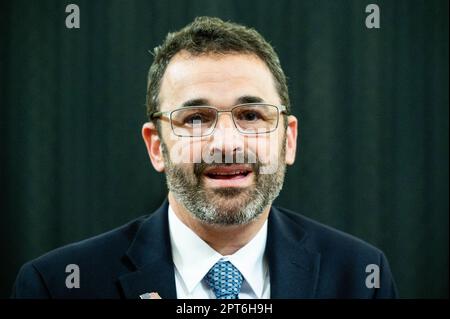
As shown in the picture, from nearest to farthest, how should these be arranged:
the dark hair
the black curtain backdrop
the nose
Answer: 1. the nose
2. the dark hair
3. the black curtain backdrop

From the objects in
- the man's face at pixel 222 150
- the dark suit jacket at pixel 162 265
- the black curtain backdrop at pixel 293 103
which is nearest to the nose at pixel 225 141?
the man's face at pixel 222 150

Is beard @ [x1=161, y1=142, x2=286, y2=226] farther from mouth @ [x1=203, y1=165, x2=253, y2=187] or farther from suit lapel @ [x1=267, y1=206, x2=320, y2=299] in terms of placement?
suit lapel @ [x1=267, y1=206, x2=320, y2=299]

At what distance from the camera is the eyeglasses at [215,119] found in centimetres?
155

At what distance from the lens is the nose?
153 cm

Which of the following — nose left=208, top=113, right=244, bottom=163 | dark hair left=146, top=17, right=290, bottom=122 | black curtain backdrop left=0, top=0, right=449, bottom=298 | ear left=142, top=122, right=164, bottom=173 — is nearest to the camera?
nose left=208, top=113, right=244, bottom=163

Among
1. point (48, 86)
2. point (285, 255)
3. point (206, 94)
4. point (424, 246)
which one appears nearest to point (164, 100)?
point (206, 94)

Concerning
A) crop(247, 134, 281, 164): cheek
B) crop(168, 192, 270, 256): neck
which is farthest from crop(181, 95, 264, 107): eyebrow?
Answer: crop(168, 192, 270, 256): neck

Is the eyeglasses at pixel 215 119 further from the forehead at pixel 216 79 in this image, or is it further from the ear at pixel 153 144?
the ear at pixel 153 144

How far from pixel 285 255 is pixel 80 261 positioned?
654mm

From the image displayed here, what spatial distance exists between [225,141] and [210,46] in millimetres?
315

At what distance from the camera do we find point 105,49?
188cm

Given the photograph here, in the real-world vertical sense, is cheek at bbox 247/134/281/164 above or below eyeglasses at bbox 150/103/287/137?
below

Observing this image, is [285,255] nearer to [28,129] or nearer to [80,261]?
[80,261]
